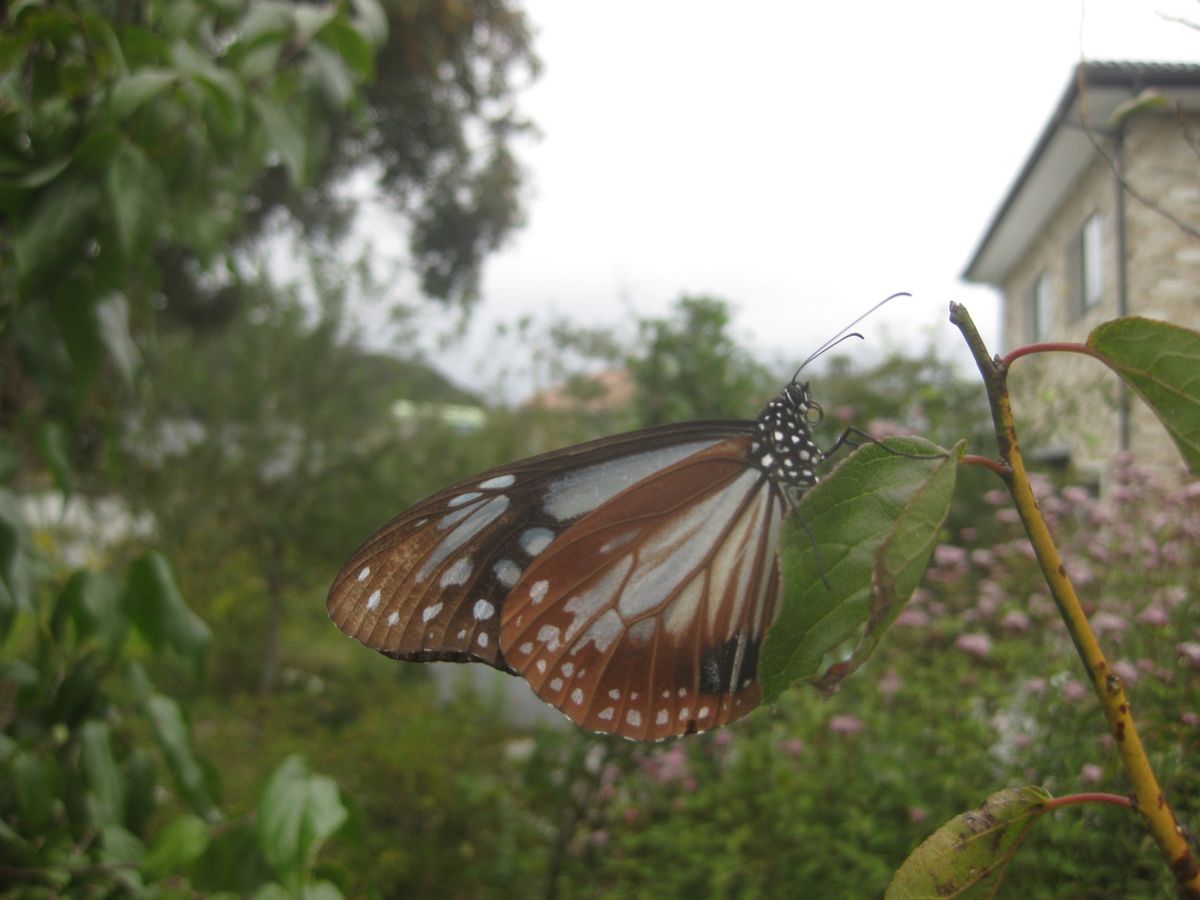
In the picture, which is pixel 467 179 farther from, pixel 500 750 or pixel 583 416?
pixel 500 750

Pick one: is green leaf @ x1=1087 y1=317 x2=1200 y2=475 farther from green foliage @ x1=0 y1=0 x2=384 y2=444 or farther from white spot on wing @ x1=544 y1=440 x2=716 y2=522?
green foliage @ x1=0 y1=0 x2=384 y2=444

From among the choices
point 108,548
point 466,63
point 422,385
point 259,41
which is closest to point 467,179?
point 466,63

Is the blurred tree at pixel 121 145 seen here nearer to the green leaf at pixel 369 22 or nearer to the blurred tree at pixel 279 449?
the green leaf at pixel 369 22

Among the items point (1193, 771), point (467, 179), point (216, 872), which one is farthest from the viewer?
point (467, 179)

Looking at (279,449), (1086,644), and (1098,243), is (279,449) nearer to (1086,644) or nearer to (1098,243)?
(1098,243)

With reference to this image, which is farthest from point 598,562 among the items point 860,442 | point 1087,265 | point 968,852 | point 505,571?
point 1087,265

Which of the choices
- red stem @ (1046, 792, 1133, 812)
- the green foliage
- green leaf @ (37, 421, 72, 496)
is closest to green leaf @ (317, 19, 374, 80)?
the green foliage
